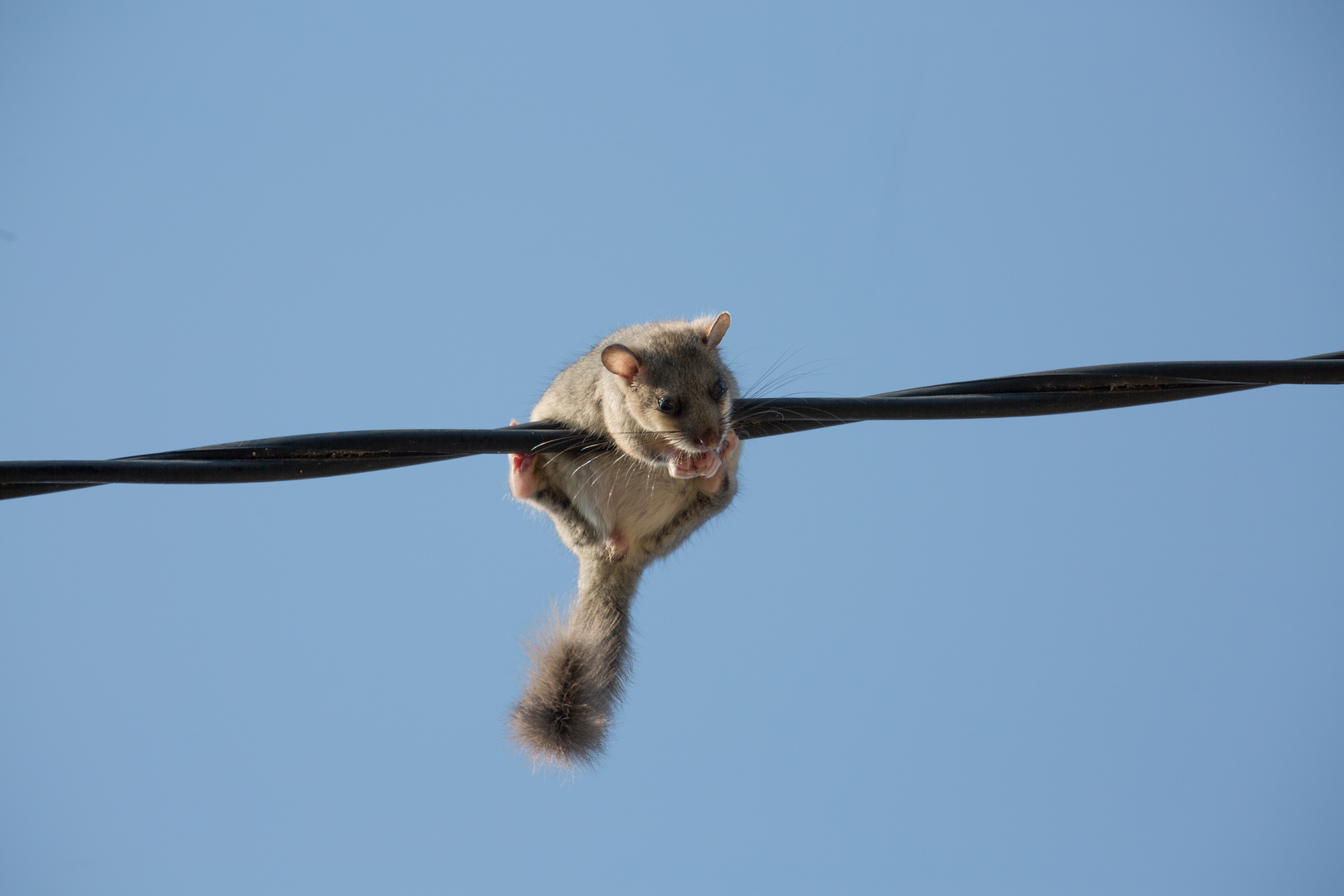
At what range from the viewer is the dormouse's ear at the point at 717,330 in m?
5.20

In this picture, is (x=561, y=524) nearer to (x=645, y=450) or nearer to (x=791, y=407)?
(x=645, y=450)

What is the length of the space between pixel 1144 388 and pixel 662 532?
2.63 metres

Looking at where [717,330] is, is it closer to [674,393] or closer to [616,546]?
[674,393]

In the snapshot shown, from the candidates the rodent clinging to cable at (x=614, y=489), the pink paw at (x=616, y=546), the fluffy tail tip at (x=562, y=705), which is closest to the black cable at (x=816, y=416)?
the rodent clinging to cable at (x=614, y=489)

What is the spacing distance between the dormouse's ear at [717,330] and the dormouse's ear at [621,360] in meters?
0.65

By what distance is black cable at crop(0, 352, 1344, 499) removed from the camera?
108 inches

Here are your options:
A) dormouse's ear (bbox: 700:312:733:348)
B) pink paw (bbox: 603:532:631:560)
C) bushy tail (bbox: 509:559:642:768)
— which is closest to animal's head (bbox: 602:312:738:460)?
dormouse's ear (bbox: 700:312:733:348)

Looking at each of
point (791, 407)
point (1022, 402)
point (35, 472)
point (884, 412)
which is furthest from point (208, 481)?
point (1022, 402)

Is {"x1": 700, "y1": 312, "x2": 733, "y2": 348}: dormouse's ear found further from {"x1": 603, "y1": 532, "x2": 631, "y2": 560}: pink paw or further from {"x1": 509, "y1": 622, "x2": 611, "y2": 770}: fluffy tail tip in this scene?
{"x1": 509, "y1": 622, "x2": 611, "y2": 770}: fluffy tail tip

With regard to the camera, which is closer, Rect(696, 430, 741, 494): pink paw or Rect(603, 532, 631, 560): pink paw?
Rect(696, 430, 741, 494): pink paw

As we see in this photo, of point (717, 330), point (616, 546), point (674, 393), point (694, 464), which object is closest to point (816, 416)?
point (694, 464)

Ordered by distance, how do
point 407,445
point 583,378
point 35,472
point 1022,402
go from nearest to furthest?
point 35,472 → point 407,445 → point 1022,402 → point 583,378

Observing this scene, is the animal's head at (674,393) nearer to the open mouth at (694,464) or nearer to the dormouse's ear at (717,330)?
the open mouth at (694,464)

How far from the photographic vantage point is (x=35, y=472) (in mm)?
2635
